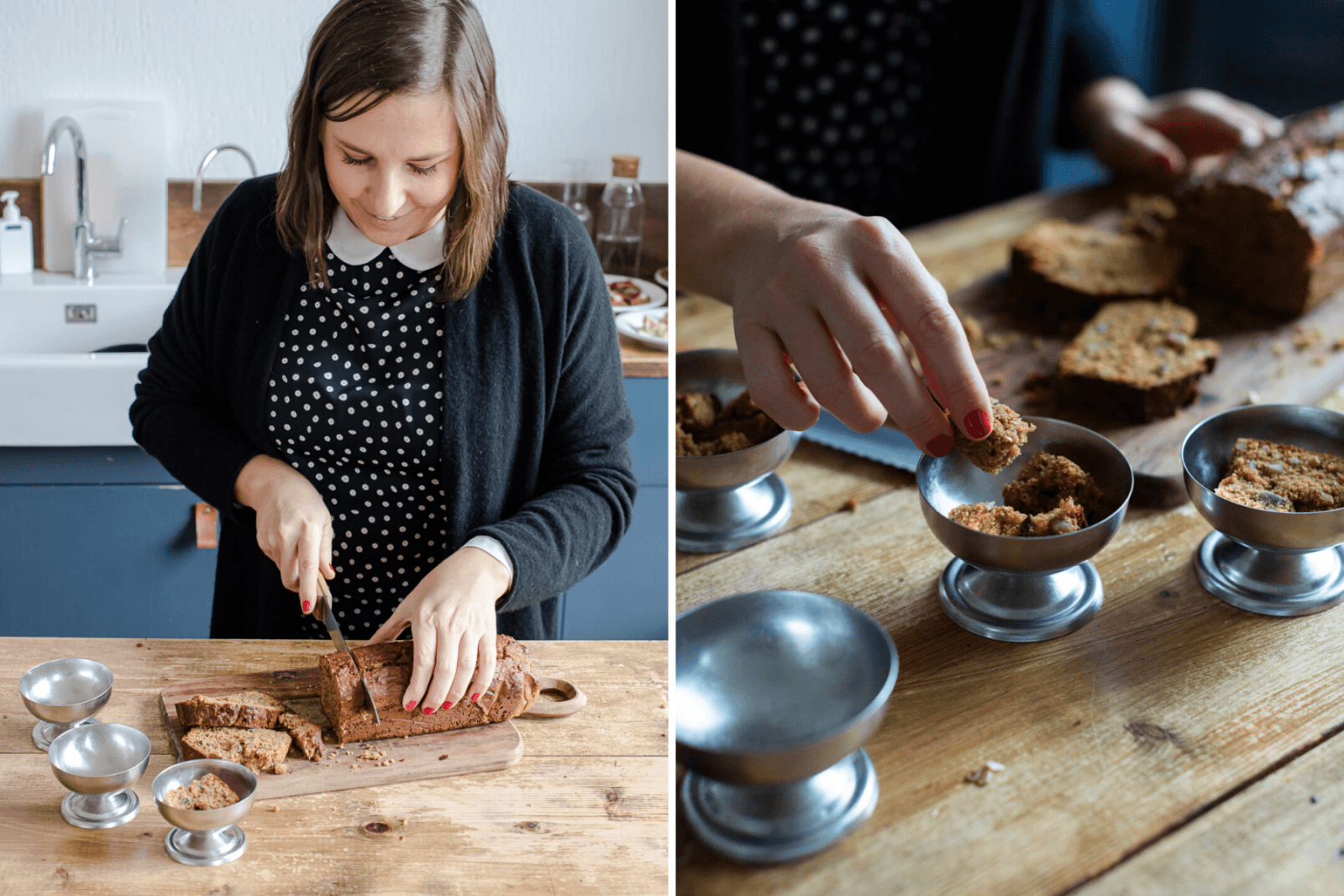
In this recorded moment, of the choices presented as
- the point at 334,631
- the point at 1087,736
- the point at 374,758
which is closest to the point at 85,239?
the point at 334,631

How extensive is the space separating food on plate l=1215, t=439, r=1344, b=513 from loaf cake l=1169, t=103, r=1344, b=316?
459mm

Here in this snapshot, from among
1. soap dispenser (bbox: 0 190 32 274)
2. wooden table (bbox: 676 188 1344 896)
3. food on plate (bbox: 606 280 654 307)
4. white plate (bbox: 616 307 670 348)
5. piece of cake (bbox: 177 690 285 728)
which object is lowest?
piece of cake (bbox: 177 690 285 728)

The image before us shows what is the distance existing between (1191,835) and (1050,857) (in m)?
0.08

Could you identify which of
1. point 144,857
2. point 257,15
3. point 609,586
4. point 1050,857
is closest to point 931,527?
point 1050,857

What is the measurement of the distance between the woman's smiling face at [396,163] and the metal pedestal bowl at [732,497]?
0.26 metres

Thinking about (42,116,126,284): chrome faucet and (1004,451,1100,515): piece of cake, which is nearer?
(1004,451,1100,515): piece of cake

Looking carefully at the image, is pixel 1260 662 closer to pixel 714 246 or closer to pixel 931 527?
pixel 931 527

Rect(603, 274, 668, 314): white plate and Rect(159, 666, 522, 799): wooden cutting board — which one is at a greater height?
Rect(603, 274, 668, 314): white plate

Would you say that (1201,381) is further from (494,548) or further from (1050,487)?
(494,548)

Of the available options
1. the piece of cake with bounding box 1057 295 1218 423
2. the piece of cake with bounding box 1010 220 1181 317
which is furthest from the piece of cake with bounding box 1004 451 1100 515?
the piece of cake with bounding box 1010 220 1181 317

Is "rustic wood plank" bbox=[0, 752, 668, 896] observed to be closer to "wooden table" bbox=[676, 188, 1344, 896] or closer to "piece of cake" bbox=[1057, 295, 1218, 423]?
"wooden table" bbox=[676, 188, 1344, 896]

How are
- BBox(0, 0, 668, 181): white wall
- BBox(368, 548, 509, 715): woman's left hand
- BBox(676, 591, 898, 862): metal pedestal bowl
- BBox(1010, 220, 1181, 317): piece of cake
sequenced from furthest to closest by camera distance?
1. BBox(1010, 220, 1181, 317): piece of cake
2. BBox(0, 0, 668, 181): white wall
3. BBox(368, 548, 509, 715): woman's left hand
4. BBox(676, 591, 898, 862): metal pedestal bowl

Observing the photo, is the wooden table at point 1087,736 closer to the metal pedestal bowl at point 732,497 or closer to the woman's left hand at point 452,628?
the metal pedestal bowl at point 732,497

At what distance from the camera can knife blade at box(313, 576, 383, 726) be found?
0.68 meters
